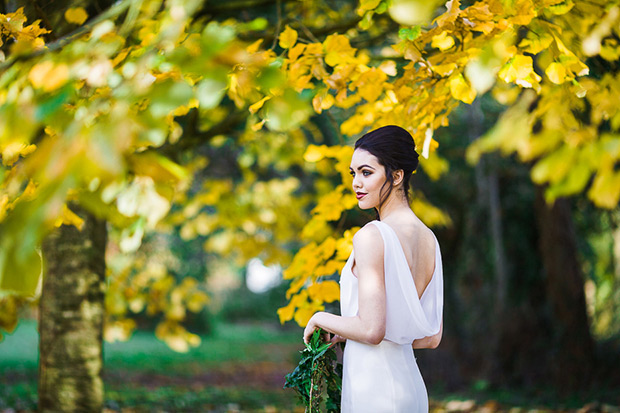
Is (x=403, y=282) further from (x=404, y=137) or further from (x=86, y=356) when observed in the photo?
(x=86, y=356)

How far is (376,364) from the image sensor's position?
2.08 m

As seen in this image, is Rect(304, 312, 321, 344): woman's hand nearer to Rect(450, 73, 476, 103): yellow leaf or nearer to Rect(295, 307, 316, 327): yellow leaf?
Rect(295, 307, 316, 327): yellow leaf

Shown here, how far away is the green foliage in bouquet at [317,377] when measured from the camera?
2152 mm

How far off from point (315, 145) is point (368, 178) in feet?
7.34

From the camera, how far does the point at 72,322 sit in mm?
3977

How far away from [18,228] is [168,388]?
293 inches

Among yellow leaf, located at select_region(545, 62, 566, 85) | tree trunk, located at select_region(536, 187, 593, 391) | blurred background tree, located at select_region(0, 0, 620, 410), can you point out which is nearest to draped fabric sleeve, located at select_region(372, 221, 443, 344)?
blurred background tree, located at select_region(0, 0, 620, 410)

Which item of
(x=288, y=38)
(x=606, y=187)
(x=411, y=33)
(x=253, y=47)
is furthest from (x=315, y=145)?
(x=606, y=187)

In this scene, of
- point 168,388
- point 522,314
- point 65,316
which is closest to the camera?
point 65,316

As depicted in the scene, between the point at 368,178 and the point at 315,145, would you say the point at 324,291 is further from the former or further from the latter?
the point at 315,145

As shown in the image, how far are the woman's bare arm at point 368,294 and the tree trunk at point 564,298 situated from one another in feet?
17.6

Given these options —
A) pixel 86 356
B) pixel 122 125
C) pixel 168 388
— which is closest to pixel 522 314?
pixel 168 388

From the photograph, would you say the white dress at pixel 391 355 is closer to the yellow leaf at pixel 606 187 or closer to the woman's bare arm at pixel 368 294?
the woman's bare arm at pixel 368 294

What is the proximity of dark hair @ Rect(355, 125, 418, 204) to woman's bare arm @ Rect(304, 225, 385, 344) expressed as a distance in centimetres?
27
